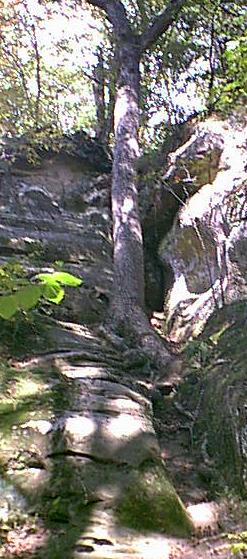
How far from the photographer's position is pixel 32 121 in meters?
12.7

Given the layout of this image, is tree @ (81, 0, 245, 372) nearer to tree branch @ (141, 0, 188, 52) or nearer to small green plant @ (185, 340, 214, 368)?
tree branch @ (141, 0, 188, 52)

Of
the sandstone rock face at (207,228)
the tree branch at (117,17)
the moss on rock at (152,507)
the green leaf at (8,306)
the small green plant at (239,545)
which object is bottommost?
the small green plant at (239,545)

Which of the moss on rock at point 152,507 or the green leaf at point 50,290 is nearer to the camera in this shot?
the green leaf at point 50,290

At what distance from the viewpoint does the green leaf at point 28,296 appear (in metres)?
1.47

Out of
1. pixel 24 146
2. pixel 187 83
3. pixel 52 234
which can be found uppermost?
pixel 187 83

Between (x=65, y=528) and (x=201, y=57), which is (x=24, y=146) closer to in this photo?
(x=201, y=57)

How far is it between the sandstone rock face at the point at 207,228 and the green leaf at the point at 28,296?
4960 mm

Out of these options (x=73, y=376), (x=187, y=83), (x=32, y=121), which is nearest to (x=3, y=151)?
(x=32, y=121)

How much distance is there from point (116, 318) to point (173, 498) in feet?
11.3

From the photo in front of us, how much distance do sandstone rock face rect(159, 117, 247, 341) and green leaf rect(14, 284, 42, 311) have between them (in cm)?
496

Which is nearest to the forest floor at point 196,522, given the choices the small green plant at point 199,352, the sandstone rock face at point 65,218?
the small green plant at point 199,352

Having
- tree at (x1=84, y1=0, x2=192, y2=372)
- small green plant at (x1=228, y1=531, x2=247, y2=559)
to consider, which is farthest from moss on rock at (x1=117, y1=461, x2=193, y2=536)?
tree at (x1=84, y1=0, x2=192, y2=372)

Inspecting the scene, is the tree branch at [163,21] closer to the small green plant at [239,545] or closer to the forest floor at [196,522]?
the forest floor at [196,522]

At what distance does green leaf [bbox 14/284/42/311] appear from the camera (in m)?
1.47
